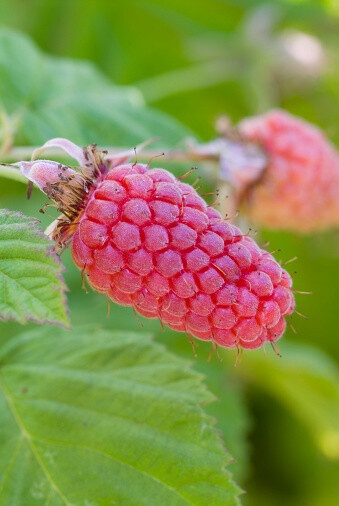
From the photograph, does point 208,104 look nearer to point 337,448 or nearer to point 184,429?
point 337,448

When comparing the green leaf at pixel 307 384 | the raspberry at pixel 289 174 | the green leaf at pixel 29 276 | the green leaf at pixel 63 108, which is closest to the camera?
the green leaf at pixel 29 276

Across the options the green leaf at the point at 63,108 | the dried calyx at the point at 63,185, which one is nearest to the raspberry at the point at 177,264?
the dried calyx at the point at 63,185

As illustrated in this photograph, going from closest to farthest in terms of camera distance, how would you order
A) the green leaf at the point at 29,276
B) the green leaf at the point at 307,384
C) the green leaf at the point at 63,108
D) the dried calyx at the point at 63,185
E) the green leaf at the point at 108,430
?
the green leaf at the point at 29,276 < the dried calyx at the point at 63,185 < the green leaf at the point at 108,430 < the green leaf at the point at 63,108 < the green leaf at the point at 307,384

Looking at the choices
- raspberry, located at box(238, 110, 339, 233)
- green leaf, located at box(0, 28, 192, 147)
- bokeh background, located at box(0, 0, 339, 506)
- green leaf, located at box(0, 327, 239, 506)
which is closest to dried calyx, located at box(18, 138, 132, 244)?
green leaf, located at box(0, 327, 239, 506)

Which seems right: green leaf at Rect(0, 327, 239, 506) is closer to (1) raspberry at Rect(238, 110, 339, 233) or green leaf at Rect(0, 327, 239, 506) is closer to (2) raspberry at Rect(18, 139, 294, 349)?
(2) raspberry at Rect(18, 139, 294, 349)

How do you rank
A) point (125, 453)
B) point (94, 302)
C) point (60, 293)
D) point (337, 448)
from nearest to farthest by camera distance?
point (60, 293)
point (125, 453)
point (94, 302)
point (337, 448)

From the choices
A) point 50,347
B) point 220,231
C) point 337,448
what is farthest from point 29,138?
point 337,448

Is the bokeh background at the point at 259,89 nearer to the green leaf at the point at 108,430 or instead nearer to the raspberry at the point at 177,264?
the green leaf at the point at 108,430
